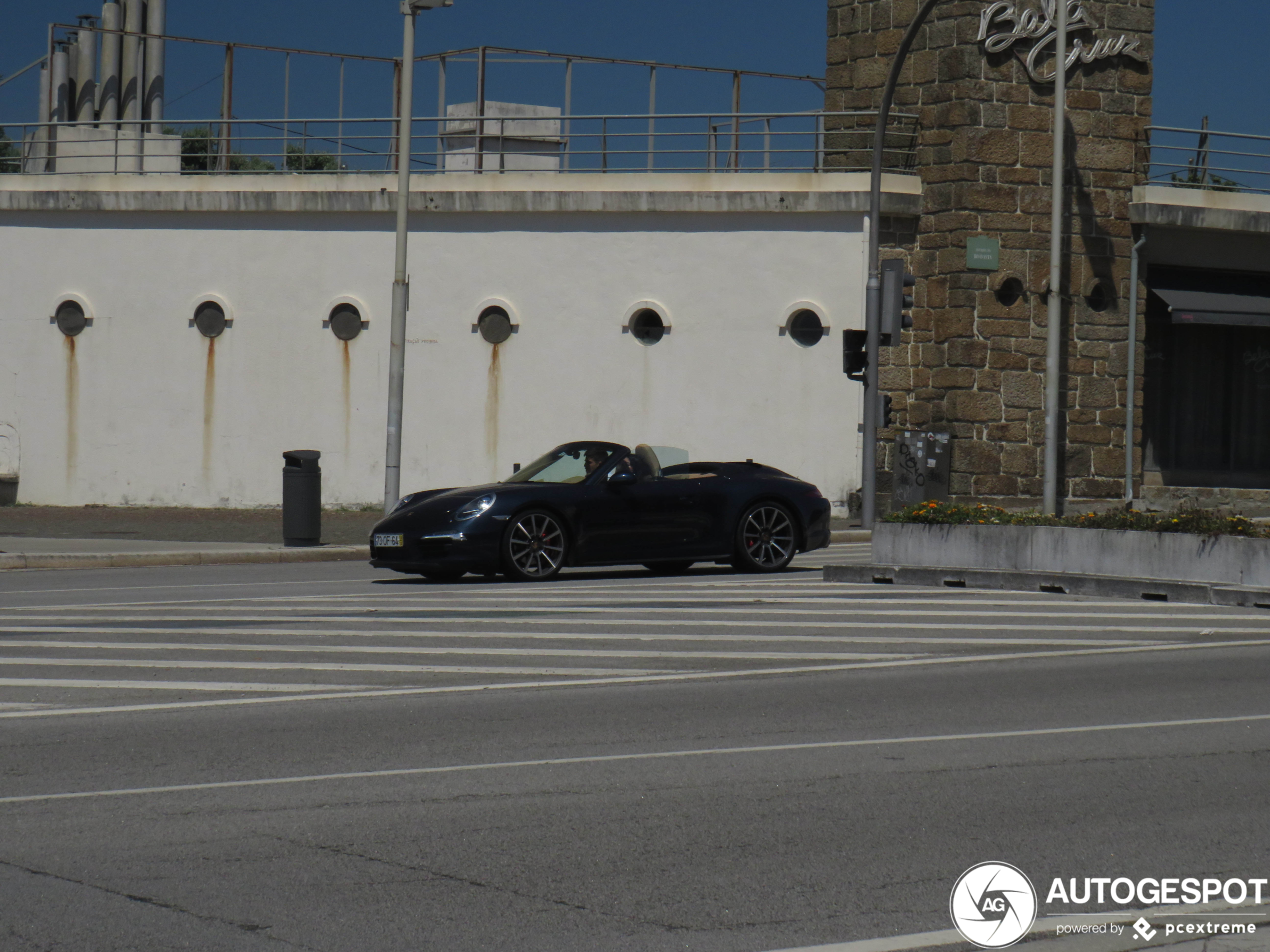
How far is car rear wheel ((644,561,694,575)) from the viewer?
52.9 feet

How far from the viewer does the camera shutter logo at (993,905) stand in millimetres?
4516

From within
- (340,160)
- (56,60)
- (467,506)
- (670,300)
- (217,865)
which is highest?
(56,60)

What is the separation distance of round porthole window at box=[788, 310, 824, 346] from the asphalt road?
12246 millimetres

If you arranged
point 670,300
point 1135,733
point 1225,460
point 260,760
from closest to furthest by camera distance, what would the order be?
1. point 260,760
2. point 1135,733
3. point 670,300
4. point 1225,460

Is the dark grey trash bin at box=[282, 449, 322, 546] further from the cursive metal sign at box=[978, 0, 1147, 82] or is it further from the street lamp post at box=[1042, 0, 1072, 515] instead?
the cursive metal sign at box=[978, 0, 1147, 82]

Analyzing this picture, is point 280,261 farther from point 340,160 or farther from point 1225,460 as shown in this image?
point 1225,460

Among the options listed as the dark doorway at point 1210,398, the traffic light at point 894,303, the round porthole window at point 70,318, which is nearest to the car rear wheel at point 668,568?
the traffic light at point 894,303

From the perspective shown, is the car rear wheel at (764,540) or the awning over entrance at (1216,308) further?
the awning over entrance at (1216,308)

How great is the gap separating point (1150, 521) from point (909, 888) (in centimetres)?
989

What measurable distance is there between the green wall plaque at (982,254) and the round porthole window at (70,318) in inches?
570

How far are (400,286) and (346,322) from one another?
449cm

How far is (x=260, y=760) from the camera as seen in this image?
6848 millimetres

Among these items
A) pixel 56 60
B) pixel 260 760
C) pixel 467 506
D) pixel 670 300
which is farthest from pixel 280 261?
pixel 260 760

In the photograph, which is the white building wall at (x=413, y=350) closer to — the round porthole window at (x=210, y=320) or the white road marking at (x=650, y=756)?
the round porthole window at (x=210, y=320)
